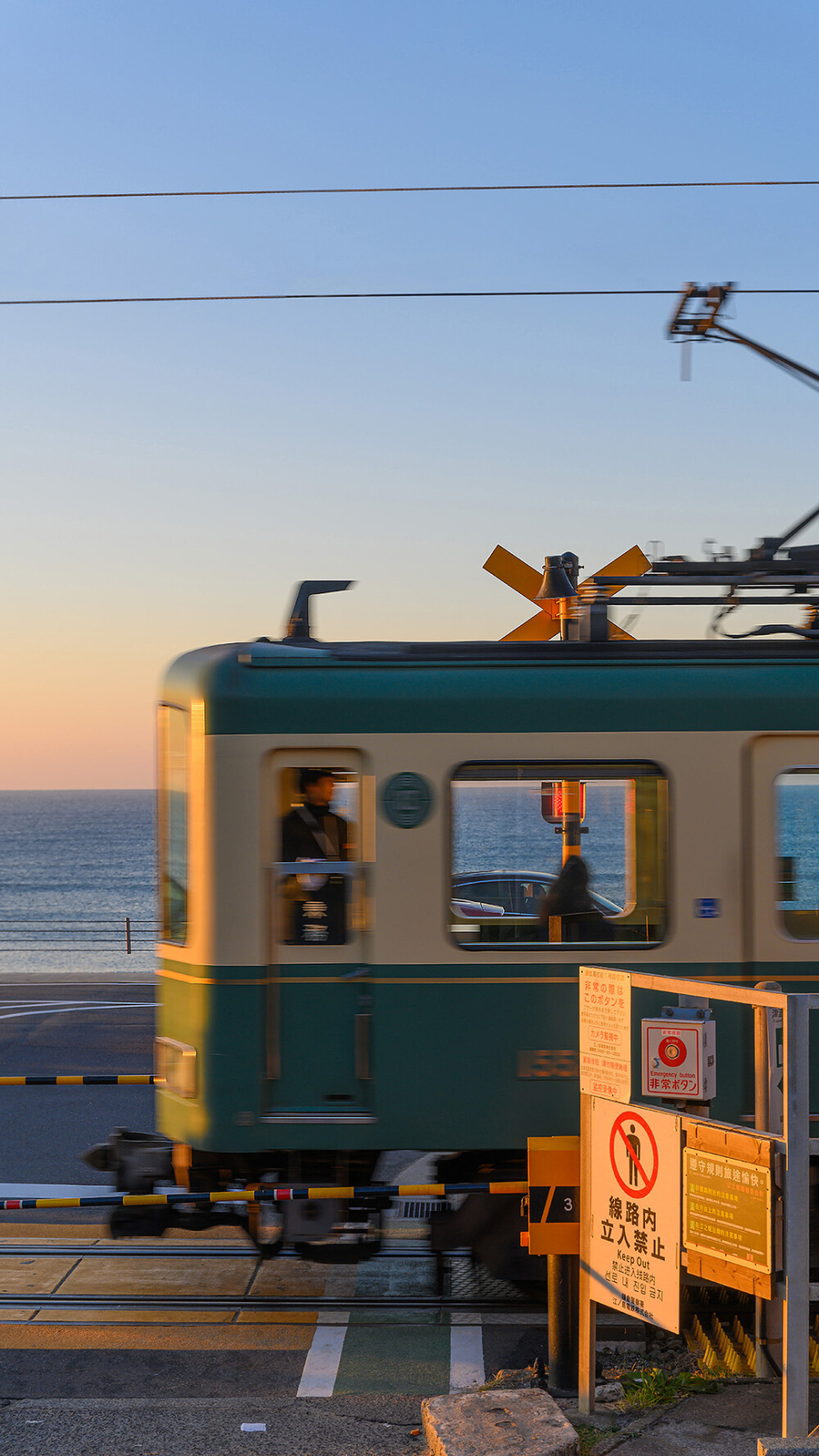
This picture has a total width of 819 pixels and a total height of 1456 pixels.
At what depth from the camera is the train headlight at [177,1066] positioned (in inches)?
244

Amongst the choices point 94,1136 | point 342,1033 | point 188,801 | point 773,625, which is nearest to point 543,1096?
point 342,1033

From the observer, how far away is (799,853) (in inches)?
243

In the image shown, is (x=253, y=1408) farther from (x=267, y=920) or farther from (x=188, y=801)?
(x=188, y=801)

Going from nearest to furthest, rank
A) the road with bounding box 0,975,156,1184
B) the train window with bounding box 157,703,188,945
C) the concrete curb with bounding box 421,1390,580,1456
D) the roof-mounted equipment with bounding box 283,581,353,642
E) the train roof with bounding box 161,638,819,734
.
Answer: the concrete curb with bounding box 421,1390,580,1456 < the train roof with bounding box 161,638,819,734 < the train window with bounding box 157,703,188,945 < the roof-mounted equipment with bounding box 283,581,353,642 < the road with bounding box 0,975,156,1184

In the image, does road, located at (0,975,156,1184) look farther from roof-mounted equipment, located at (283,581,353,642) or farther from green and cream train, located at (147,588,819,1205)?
roof-mounted equipment, located at (283,581,353,642)

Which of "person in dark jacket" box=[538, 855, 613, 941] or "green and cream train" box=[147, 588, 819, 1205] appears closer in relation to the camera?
"green and cream train" box=[147, 588, 819, 1205]

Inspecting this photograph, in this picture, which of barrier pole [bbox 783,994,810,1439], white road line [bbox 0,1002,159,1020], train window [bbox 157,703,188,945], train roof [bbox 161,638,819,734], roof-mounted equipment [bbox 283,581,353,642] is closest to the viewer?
barrier pole [bbox 783,994,810,1439]

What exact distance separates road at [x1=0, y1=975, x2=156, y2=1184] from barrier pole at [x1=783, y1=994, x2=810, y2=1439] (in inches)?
219

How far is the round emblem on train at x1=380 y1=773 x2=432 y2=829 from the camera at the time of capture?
6168mm

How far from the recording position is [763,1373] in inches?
201

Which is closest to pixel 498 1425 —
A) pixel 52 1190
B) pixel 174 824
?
pixel 174 824

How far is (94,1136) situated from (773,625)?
6702 millimetres

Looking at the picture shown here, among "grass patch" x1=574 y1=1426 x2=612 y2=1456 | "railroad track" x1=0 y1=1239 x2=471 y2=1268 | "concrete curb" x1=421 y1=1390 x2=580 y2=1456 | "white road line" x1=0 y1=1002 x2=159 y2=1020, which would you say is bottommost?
"white road line" x1=0 y1=1002 x2=159 y2=1020

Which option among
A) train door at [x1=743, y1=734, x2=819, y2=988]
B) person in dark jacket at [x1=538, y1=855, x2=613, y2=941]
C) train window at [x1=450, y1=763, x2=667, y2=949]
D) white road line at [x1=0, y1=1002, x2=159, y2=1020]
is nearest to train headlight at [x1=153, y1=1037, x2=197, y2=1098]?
train window at [x1=450, y1=763, x2=667, y2=949]
